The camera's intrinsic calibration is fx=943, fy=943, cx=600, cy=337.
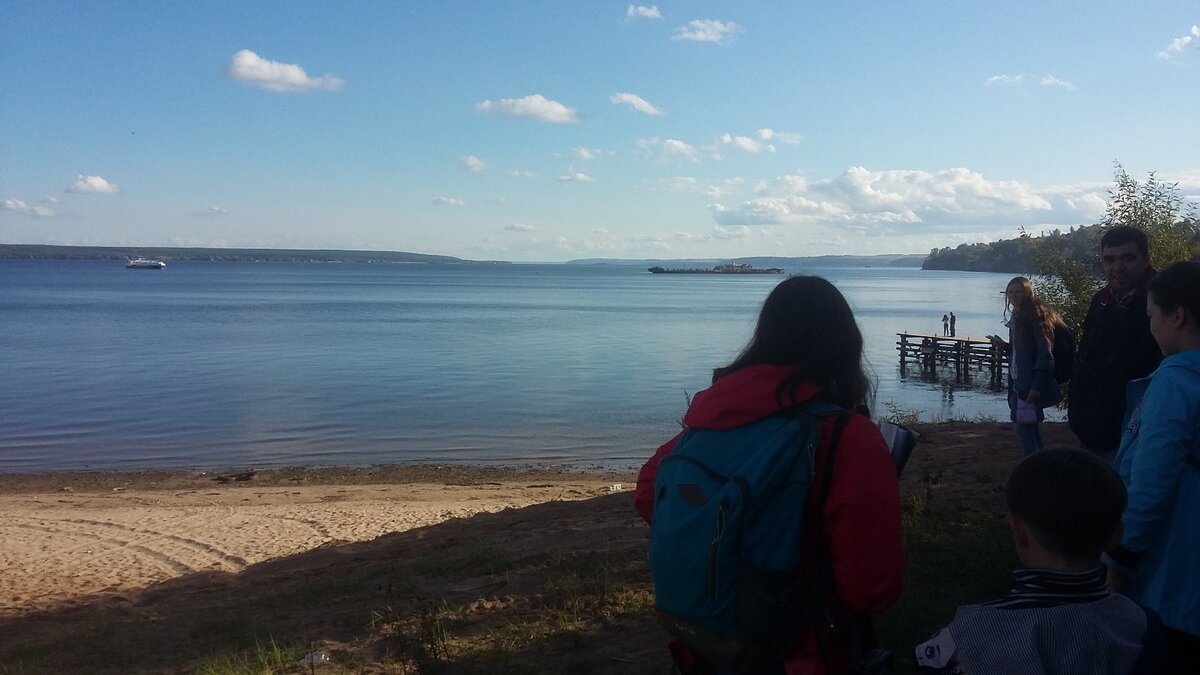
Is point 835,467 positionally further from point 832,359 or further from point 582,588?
point 582,588

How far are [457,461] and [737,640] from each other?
18765 mm

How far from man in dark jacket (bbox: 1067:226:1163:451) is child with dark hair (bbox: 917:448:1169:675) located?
2.34 metres

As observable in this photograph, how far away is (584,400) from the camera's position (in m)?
29.0

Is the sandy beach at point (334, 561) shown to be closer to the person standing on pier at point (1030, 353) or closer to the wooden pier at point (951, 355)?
the person standing on pier at point (1030, 353)

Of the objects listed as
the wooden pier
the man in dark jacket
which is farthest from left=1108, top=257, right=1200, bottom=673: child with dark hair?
the wooden pier

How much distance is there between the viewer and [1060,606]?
236 centimetres

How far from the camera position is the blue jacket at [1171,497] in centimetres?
298

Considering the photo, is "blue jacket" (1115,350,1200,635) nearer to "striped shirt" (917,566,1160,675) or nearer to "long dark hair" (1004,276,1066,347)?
"striped shirt" (917,566,1160,675)

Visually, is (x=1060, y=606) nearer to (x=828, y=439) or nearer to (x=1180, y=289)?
(x=828, y=439)

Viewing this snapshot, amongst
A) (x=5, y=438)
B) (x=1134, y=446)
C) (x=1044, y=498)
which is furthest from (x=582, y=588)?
(x=5, y=438)

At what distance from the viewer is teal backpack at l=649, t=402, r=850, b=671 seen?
2492mm

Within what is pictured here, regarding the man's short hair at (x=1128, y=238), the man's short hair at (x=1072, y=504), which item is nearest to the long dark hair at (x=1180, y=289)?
the man's short hair at (x=1072, y=504)

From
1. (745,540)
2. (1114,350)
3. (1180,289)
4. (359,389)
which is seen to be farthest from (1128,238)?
(359,389)

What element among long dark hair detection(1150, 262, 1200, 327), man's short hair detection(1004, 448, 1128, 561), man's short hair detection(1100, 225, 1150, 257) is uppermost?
man's short hair detection(1100, 225, 1150, 257)
